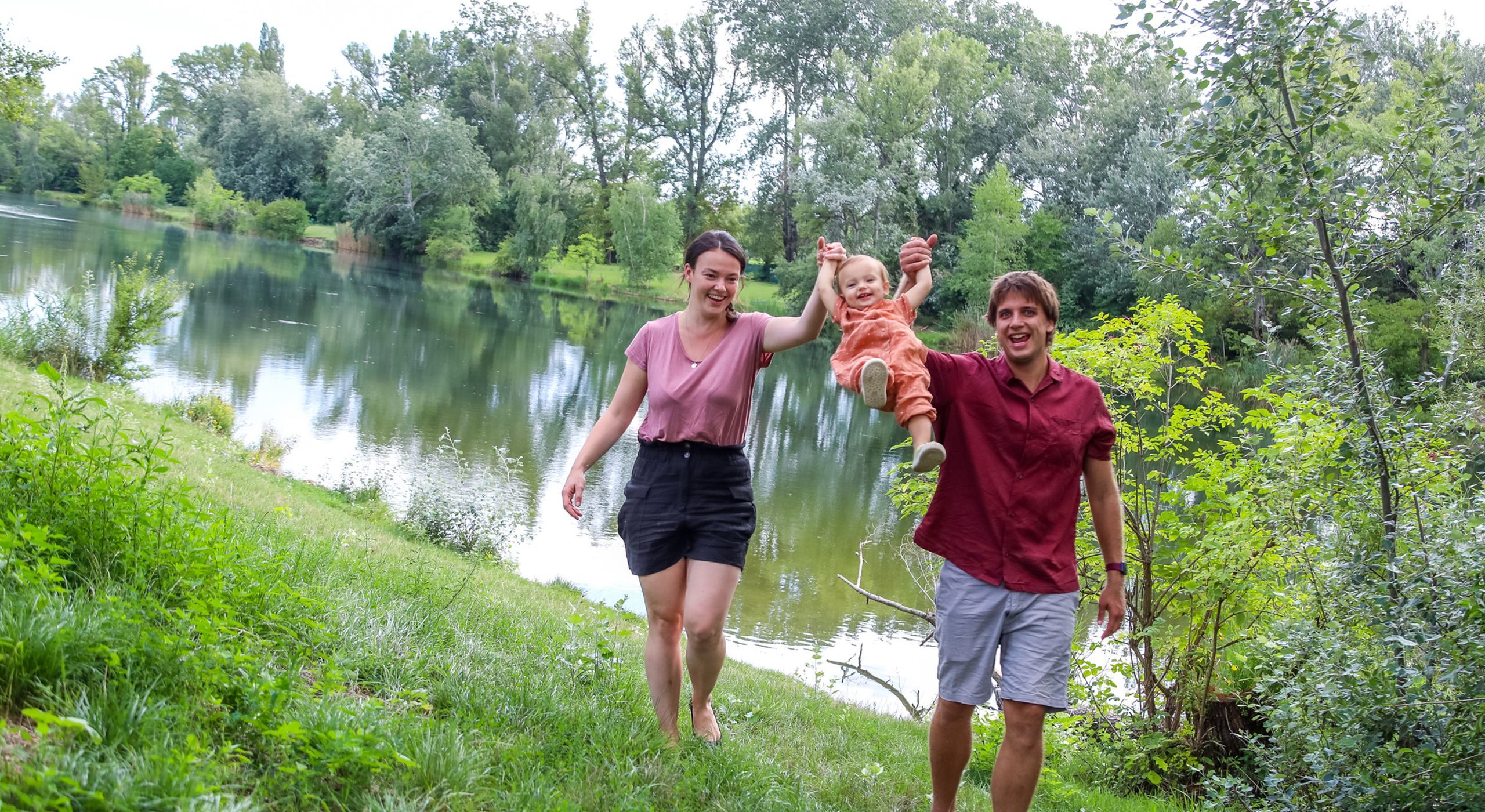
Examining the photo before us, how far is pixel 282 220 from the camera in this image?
219 feet

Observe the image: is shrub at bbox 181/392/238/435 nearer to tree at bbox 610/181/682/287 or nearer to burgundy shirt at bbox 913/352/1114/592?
burgundy shirt at bbox 913/352/1114/592

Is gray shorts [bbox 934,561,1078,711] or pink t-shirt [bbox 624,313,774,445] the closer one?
gray shorts [bbox 934,561,1078,711]

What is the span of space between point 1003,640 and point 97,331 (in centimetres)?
1573

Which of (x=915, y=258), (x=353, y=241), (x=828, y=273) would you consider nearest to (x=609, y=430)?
(x=828, y=273)

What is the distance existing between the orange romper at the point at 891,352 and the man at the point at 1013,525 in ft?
0.66

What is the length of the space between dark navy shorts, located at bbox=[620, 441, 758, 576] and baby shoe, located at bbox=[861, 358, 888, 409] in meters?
0.72

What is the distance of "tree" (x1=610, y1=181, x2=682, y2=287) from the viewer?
177 feet

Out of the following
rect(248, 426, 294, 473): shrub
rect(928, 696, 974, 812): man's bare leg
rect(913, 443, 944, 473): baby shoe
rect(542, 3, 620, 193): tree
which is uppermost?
rect(542, 3, 620, 193): tree

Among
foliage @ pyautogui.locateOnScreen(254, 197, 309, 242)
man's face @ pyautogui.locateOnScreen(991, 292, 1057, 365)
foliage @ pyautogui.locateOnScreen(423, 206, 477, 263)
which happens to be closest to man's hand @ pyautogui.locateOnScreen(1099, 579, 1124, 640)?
man's face @ pyautogui.locateOnScreen(991, 292, 1057, 365)

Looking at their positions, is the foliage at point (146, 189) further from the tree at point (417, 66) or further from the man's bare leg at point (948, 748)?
the man's bare leg at point (948, 748)

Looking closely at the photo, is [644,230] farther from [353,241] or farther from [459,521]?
[459,521]

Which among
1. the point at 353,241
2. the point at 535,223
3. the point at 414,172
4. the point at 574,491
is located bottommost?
the point at 353,241

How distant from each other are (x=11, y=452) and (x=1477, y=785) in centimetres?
516

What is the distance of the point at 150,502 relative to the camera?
365cm
